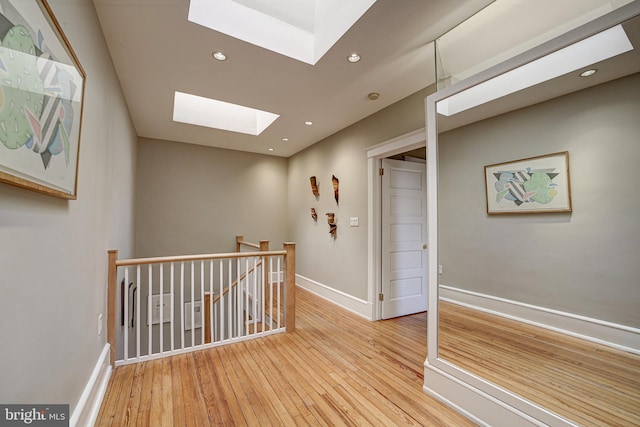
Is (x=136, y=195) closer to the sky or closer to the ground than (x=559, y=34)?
closer to the ground

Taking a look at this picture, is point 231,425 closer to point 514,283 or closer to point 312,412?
point 312,412

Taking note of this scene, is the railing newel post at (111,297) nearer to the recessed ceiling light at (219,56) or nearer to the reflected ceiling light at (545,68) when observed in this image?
the recessed ceiling light at (219,56)

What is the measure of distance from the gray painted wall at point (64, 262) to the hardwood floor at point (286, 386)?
45 cm

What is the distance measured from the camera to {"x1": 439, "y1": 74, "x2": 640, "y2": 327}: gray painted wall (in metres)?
1.50

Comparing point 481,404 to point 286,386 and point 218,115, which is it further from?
point 218,115

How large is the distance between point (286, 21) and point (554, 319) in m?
2.92

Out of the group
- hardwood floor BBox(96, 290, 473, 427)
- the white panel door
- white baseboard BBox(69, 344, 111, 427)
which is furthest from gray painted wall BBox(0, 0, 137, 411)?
the white panel door

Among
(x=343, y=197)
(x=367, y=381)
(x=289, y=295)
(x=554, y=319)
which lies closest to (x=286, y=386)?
(x=367, y=381)

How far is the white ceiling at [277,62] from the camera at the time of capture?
180 cm

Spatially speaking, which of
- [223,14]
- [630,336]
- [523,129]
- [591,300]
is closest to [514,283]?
[591,300]

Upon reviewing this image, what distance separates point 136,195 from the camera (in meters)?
4.35

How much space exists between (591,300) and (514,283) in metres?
0.39

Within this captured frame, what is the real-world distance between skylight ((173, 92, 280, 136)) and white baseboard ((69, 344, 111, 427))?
296 cm

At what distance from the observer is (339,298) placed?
154 inches
